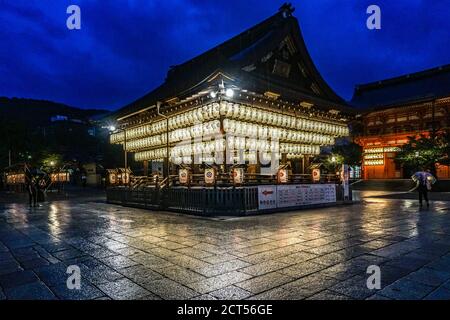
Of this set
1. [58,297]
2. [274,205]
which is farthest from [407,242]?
[58,297]

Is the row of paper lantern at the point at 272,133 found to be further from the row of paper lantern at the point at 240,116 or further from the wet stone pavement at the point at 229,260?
the wet stone pavement at the point at 229,260

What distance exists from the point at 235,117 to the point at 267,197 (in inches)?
168

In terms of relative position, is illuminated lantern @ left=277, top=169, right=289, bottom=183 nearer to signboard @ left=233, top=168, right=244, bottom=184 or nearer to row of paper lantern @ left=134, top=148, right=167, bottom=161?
signboard @ left=233, top=168, right=244, bottom=184

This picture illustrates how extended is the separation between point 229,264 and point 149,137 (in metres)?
16.4

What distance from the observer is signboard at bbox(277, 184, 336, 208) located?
12.9m

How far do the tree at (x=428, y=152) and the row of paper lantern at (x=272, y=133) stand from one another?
10845 mm

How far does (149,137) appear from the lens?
66.6 ft

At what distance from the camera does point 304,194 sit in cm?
1389

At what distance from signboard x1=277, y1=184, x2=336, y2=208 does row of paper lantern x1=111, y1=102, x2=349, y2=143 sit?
13.0ft

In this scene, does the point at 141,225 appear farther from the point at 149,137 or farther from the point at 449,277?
the point at 149,137

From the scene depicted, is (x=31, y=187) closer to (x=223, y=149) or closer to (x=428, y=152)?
(x=223, y=149)

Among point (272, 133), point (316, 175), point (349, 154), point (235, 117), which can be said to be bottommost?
point (316, 175)

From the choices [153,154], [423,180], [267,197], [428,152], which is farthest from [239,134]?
[428,152]

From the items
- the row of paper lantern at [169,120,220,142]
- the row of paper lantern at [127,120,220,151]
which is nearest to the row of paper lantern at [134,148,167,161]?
the row of paper lantern at [127,120,220,151]
